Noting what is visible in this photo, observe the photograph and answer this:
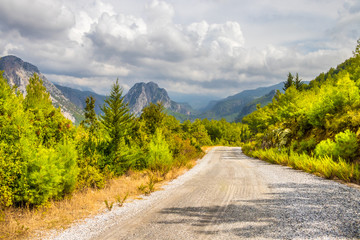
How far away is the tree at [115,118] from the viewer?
10211 mm

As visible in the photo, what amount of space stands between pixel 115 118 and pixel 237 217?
8865 millimetres

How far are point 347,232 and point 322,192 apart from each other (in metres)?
3.07

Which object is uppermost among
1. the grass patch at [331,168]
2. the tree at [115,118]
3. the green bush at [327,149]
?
the tree at [115,118]

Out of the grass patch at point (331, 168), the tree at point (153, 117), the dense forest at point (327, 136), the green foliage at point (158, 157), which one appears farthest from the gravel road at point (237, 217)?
the tree at point (153, 117)

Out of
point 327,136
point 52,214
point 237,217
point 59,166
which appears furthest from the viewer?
point 327,136

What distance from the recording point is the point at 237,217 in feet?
15.4

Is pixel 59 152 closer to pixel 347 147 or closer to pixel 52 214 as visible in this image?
pixel 52 214

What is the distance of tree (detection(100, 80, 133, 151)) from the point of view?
10211 millimetres

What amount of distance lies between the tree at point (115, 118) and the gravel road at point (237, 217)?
4.27 meters

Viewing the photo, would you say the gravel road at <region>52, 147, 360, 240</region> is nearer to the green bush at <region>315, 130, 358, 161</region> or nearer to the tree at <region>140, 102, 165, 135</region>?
the green bush at <region>315, 130, 358, 161</region>

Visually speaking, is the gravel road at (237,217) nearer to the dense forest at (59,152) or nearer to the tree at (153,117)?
the dense forest at (59,152)

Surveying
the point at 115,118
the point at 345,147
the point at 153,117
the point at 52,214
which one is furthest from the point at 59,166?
the point at 345,147

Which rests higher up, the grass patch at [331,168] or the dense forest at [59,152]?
the dense forest at [59,152]

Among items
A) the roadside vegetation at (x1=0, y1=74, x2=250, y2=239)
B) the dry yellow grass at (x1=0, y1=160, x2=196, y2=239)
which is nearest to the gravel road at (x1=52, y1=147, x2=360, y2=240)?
the dry yellow grass at (x1=0, y1=160, x2=196, y2=239)
